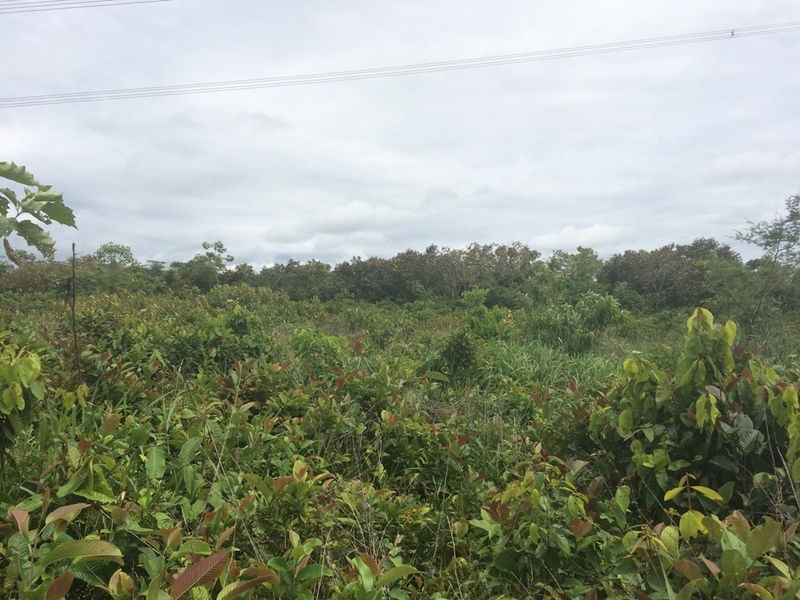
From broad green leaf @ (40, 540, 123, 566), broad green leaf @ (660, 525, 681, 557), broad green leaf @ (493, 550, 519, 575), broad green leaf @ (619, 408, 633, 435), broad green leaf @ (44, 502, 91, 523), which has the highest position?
broad green leaf @ (619, 408, 633, 435)

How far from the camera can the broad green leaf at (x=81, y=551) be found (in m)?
1.33

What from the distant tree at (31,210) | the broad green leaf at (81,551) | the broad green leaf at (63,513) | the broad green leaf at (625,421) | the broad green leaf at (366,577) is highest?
the distant tree at (31,210)

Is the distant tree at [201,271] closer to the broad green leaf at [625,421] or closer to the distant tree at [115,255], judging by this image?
the distant tree at [115,255]

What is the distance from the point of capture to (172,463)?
8.21 feet

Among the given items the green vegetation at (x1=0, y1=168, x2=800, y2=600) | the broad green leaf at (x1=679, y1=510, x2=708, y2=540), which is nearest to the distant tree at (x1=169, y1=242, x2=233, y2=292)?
the green vegetation at (x1=0, y1=168, x2=800, y2=600)

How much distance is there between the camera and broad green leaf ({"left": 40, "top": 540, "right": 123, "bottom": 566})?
133 cm

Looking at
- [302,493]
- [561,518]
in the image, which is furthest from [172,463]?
[561,518]

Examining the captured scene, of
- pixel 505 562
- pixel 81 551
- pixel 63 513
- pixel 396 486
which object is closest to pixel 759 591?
pixel 505 562

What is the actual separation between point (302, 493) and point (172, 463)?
0.80 m

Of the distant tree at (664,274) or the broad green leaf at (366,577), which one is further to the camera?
the distant tree at (664,274)

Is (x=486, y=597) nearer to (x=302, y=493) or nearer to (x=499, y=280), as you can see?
(x=302, y=493)

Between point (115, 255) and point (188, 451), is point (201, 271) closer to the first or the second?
point (115, 255)

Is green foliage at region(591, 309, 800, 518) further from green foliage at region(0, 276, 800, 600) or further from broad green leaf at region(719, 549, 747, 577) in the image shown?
broad green leaf at region(719, 549, 747, 577)

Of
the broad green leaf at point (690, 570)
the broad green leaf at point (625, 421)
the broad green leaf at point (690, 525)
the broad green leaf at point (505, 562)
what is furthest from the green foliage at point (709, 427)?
the broad green leaf at point (690, 570)
